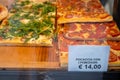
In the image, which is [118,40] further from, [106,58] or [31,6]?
[31,6]

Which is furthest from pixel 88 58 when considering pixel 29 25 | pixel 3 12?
pixel 3 12

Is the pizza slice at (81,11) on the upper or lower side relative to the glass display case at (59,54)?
upper

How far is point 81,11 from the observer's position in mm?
963

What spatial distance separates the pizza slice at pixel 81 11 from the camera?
2.96ft

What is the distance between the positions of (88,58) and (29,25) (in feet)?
0.91

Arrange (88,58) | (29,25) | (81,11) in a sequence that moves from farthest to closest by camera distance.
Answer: (81,11), (29,25), (88,58)

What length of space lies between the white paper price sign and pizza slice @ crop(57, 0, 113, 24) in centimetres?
23

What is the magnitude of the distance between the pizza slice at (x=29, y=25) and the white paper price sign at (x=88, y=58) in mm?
162

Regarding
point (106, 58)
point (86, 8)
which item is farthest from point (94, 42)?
point (86, 8)

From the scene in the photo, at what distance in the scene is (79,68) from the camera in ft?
2.28

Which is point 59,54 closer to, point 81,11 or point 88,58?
point 88,58

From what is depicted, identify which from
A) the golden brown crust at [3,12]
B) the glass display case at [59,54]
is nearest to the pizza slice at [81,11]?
the glass display case at [59,54]

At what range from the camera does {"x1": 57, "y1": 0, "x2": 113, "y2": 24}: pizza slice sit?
901mm

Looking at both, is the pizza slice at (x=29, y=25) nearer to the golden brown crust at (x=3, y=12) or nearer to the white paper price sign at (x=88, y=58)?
the golden brown crust at (x=3, y=12)
